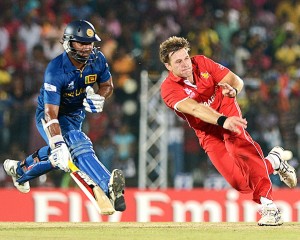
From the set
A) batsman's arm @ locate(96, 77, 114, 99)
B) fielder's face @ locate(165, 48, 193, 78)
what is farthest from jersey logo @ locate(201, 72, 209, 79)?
batsman's arm @ locate(96, 77, 114, 99)

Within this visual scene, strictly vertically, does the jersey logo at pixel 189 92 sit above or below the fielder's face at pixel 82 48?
below

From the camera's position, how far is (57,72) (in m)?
9.68

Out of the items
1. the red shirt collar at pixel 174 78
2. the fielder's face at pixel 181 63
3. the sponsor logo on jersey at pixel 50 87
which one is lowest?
the sponsor logo on jersey at pixel 50 87

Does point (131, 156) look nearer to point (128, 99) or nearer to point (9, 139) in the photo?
point (128, 99)

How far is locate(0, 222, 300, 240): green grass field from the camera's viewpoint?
8664 mm

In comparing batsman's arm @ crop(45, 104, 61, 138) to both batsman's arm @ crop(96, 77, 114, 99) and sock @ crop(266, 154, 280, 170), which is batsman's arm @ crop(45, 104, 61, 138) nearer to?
batsman's arm @ crop(96, 77, 114, 99)

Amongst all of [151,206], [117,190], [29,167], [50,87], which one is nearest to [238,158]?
[117,190]

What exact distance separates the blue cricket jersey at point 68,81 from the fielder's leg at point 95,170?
338 millimetres

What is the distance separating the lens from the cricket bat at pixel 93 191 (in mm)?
9250

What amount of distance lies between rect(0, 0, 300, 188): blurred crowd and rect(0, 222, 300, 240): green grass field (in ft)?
15.9

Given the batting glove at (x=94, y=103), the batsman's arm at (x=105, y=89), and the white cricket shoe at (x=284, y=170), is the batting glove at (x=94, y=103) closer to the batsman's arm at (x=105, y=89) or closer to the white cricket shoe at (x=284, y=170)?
the batsman's arm at (x=105, y=89)

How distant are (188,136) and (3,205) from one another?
3154mm

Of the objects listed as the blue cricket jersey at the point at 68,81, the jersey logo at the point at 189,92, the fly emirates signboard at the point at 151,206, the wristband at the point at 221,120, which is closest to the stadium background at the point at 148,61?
the fly emirates signboard at the point at 151,206

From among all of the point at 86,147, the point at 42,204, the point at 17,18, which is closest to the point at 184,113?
the point at 86,147
